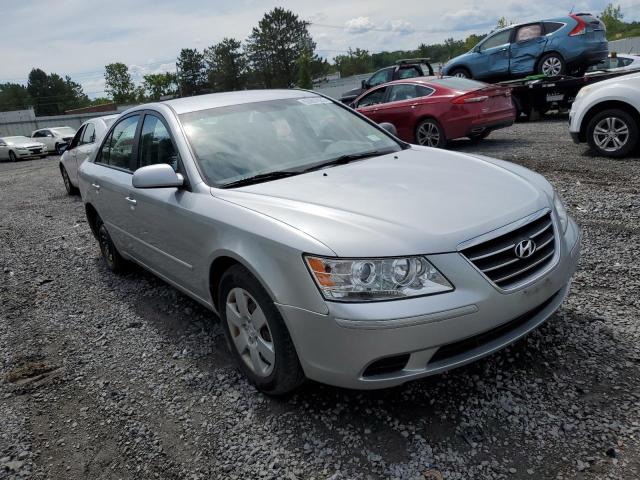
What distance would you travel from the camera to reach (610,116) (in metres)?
7.69

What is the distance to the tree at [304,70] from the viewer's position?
235ft

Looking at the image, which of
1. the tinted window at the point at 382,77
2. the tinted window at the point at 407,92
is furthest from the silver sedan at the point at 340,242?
the tinted window at the point at 382,77

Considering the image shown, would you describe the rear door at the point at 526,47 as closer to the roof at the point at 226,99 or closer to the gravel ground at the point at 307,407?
the gravel ground at the point at 307,407

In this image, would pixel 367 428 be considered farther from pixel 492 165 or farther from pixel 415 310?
pixel 492 165

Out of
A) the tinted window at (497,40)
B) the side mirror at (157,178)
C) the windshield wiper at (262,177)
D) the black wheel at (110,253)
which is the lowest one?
the black wheel at (110,253)

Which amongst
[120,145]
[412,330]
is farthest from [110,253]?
[412,330]

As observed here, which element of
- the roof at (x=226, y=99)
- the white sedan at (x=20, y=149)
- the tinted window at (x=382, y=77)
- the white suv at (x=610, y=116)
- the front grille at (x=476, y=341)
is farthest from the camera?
the white sedan at (x=20, y=149)

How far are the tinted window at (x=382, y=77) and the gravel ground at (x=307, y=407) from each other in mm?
11649

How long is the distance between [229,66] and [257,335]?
88.8 meters

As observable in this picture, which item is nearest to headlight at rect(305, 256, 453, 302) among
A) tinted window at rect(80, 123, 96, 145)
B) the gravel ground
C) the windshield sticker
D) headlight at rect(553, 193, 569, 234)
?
the gravel ground

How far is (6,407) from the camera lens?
10.6ft

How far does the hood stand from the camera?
7.79ft

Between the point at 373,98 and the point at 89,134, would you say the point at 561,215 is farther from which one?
the point at 373,98

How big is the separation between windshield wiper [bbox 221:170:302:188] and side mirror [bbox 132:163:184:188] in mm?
332
